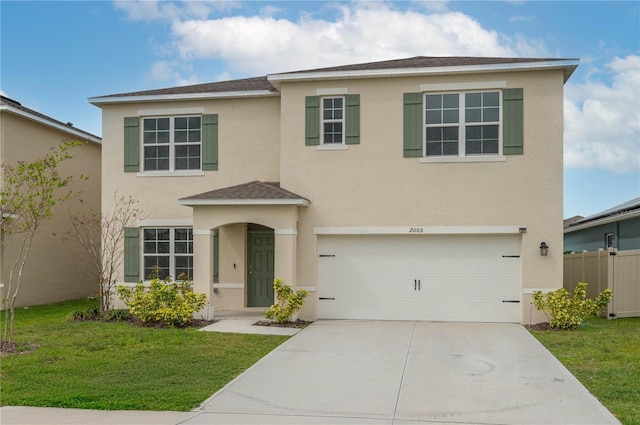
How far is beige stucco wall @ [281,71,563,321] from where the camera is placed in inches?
585

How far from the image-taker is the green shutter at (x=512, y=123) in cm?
1493

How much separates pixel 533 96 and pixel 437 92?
223 centimetres

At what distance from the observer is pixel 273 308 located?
14.5m

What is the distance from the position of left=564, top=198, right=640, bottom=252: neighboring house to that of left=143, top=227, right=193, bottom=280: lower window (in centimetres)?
1266

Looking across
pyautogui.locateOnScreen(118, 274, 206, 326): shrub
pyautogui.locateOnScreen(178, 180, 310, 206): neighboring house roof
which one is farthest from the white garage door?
pyautogui.locateOnScreen(118, 274, 206, 326): shrub

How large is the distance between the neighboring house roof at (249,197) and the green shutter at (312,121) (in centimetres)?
143

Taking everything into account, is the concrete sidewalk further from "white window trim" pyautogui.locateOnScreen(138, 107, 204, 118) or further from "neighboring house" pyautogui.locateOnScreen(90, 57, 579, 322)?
"white window trim" pyautogui.locateOnScreen(138, 107, 204, 118)

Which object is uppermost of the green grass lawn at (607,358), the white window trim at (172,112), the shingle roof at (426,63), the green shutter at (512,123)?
the shingle roof at (426,63)

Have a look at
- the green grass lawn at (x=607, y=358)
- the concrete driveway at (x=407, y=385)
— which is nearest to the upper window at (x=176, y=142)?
the concrete driveway at (x=407, y=385)

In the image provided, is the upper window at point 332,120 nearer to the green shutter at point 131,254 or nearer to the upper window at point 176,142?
the upper window at point 176,142

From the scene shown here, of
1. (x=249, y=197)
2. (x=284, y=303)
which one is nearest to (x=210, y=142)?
(x=249, y=197)

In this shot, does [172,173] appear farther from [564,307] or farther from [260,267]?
[564,307]

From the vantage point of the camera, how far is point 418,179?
605 inches

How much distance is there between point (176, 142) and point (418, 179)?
672 centimetres
